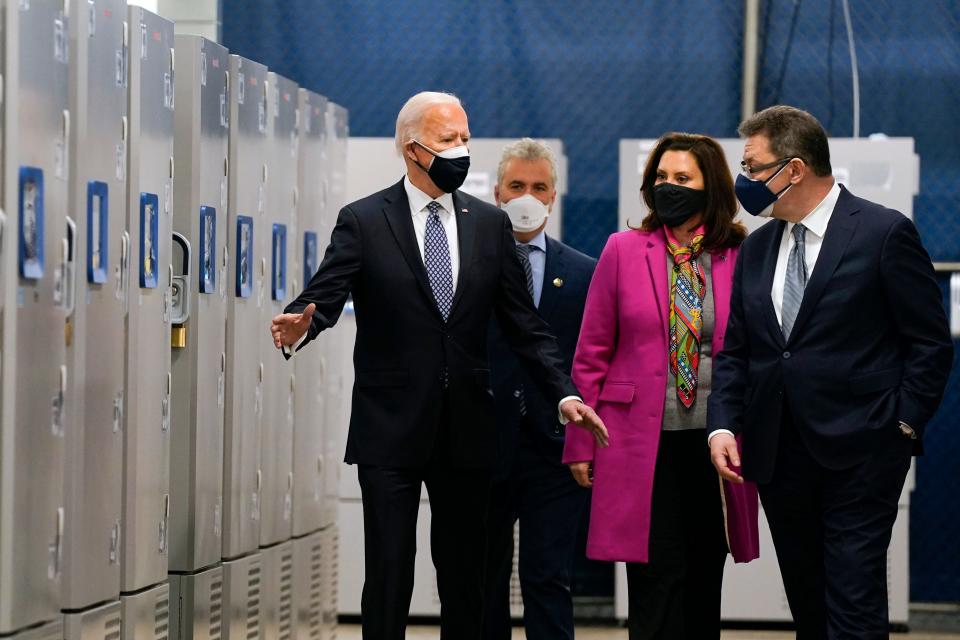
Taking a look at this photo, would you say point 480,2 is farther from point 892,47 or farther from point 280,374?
point 280,374

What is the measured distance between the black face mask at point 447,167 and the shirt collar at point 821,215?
90 centimetres

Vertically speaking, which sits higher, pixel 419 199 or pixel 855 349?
pixel 419 199

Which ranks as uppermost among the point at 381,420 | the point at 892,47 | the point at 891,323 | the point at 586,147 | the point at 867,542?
the point at 892,47

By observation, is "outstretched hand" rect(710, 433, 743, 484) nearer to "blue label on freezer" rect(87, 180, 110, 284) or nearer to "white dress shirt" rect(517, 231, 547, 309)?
"white dress shirt" rect(517, 231, 547, 309)

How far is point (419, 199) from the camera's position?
13.3ft

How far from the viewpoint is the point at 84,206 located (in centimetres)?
369

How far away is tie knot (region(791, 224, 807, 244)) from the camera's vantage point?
12.5ft

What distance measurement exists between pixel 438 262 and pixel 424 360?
27cm

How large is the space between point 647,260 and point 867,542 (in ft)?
3.29

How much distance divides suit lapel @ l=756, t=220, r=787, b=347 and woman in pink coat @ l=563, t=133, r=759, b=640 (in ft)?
0.90

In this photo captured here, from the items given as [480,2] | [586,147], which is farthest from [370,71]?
[586,147]

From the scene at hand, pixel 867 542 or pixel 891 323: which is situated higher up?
pixel 891 323

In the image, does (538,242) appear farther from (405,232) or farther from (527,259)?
(405,232)

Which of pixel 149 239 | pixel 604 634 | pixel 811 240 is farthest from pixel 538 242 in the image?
pixel 604 634
